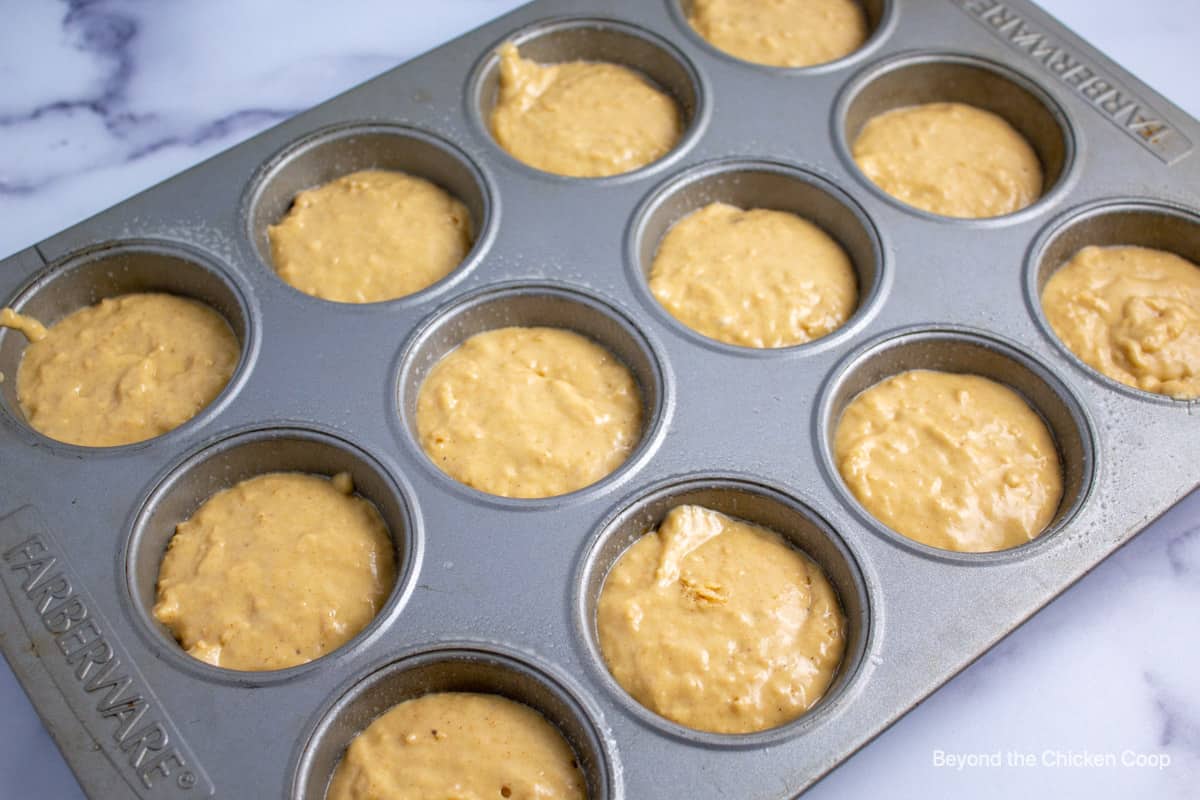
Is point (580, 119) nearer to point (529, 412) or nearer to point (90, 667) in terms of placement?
point (529, 412)

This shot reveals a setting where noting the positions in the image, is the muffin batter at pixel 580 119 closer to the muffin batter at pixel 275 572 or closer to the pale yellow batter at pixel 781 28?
the pale yellow batter at pixel 781 28

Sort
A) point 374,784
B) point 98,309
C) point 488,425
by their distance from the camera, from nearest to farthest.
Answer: point 374,784 → point 488,425 → point 98,309

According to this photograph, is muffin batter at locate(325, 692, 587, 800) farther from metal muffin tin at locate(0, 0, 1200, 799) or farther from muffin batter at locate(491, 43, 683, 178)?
muffin batter at locate(491, 43, 683, 178)

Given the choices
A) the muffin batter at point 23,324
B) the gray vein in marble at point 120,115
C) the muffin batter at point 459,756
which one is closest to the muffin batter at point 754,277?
the muffin batter at point 459,756

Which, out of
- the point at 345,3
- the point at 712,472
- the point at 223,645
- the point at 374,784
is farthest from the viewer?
the point at 345,3

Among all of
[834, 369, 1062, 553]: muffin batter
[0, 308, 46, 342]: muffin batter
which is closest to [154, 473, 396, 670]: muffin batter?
[0, 308, 46, 342]: muffin batter

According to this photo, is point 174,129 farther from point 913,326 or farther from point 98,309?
point 913,326

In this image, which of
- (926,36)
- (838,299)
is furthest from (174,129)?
(926,36)
